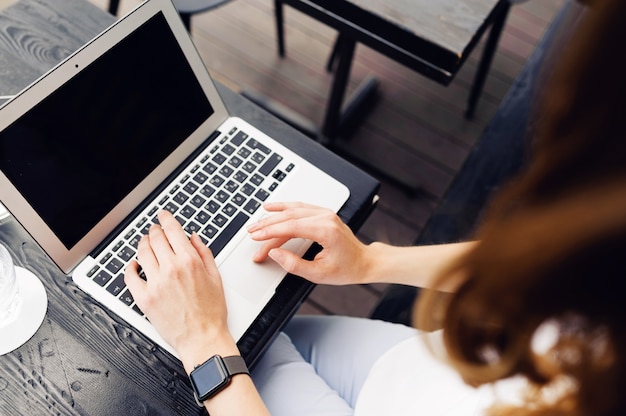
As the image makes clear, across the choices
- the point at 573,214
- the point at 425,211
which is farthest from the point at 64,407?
the point at 425,211

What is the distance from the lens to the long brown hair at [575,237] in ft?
1.49

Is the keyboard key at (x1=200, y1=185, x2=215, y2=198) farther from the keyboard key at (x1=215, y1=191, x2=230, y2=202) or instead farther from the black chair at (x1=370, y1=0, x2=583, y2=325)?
the black chair at (x1=370, y1=0, x2=583, y2=325)

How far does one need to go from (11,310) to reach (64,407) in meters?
0.16

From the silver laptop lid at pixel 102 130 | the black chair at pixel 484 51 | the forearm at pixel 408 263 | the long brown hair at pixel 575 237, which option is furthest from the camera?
the black chair at pixel 484 51

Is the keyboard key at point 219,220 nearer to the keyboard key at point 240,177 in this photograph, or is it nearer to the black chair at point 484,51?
the keyboard key at point 240,177

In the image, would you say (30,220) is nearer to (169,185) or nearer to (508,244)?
(169,185)

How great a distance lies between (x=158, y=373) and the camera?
2.47 ft

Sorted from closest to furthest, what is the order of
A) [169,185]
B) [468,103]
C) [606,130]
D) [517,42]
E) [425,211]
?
[606,130] < [169,185] < [425,211] < [468,103] < [517,42]

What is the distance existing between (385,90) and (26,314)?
5.66 feet

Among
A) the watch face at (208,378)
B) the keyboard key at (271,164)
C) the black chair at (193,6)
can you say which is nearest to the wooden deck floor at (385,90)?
the black chair at (193,6)

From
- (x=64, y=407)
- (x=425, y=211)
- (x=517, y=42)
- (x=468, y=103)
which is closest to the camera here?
(x=64, y=407)

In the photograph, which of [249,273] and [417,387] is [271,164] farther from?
[417,387]

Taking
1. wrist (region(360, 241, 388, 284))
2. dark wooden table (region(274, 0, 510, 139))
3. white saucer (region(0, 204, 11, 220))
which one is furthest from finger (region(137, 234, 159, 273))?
dark wooden table (region(274, 0, 510, 139))

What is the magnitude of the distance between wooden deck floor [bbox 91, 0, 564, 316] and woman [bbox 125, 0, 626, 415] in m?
0.97
